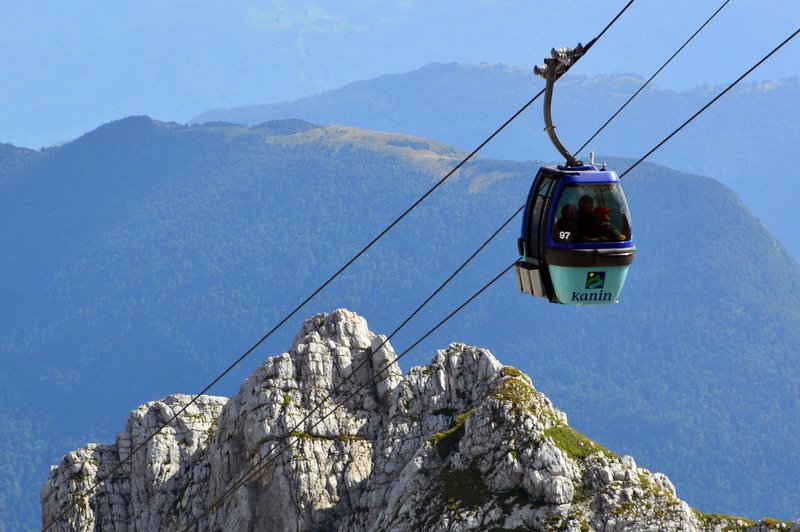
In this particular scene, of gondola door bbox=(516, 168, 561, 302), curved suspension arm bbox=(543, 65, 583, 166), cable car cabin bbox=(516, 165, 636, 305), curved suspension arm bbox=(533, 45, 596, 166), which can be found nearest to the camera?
curved suspension arm bbox=(543, 65, 583, 166)

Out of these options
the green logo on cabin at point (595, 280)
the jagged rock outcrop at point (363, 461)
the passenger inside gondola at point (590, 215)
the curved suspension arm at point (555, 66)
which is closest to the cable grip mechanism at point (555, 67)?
the curved suspension arm at point (555, 66)

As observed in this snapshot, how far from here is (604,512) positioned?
91250 mm

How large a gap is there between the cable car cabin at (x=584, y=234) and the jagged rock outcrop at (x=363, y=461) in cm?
3977

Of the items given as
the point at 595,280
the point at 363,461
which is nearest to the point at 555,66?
the point at 595,280

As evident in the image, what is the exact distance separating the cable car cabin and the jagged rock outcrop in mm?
39772

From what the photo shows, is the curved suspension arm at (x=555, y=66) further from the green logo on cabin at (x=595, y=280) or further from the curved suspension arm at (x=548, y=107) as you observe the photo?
the green logo on cabin at (x=595, y=280)

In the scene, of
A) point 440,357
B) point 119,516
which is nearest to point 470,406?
point 440,357

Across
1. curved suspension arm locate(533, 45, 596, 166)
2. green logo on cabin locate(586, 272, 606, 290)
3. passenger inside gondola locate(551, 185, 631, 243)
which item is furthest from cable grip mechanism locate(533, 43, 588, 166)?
green logo on cabin locate(586, 272, 606, 290)

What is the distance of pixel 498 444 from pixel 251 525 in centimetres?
2572

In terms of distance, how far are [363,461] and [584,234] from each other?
72658mm

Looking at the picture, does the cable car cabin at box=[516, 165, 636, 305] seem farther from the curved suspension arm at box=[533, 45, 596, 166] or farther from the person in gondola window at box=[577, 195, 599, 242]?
the curved suspension arm at box=[533, 45, 596, 166]

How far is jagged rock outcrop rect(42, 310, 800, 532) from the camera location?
306 ft

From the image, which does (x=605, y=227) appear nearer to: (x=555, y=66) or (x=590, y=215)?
(x=590, y=215)

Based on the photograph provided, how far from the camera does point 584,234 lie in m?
43.5
